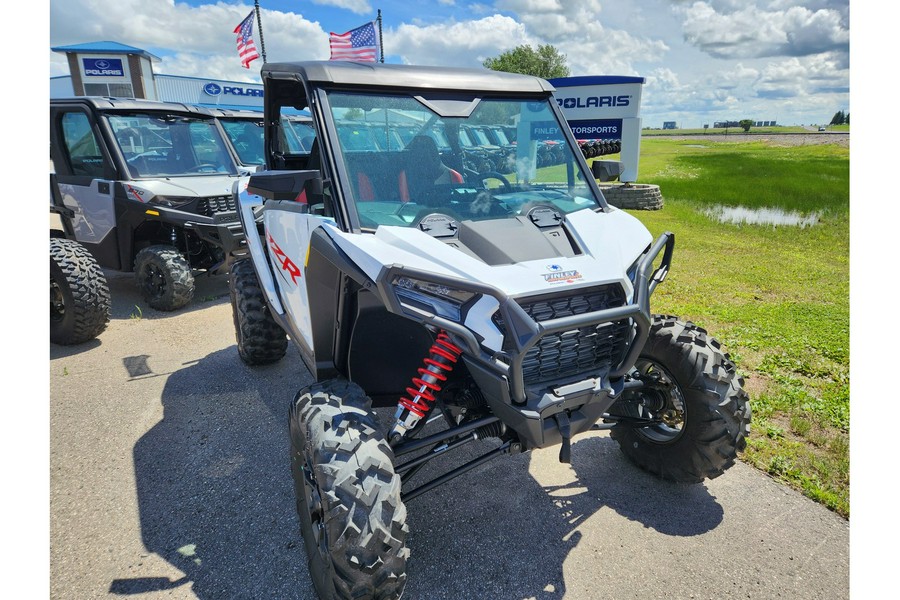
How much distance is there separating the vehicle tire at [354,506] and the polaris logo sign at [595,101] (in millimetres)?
12890

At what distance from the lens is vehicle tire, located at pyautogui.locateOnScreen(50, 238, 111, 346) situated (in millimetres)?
5059

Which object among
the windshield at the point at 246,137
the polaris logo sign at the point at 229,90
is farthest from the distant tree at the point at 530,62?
the windshield at the point at 246,137

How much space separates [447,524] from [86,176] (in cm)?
615

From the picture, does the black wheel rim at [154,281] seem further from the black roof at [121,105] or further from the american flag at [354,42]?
the american flag at [354,42]

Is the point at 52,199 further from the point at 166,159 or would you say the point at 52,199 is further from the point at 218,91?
the point at 218,91

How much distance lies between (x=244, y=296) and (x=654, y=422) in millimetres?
3167

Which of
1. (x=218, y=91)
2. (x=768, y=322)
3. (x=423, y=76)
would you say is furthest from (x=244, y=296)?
(x=218, y=91)

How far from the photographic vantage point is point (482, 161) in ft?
9.64

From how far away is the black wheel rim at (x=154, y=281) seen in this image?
20.7 ft

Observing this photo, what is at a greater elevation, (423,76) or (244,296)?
(423,76)

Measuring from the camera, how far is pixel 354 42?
1841 centimetres

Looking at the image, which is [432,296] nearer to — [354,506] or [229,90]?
[354,506]

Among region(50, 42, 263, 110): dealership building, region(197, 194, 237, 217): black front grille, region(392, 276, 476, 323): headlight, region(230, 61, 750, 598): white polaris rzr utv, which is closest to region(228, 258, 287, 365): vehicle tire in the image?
region(230, 61, 750, 598): white polaris rzr utv

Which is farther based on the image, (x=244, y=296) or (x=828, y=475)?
(x=244, y=296)
